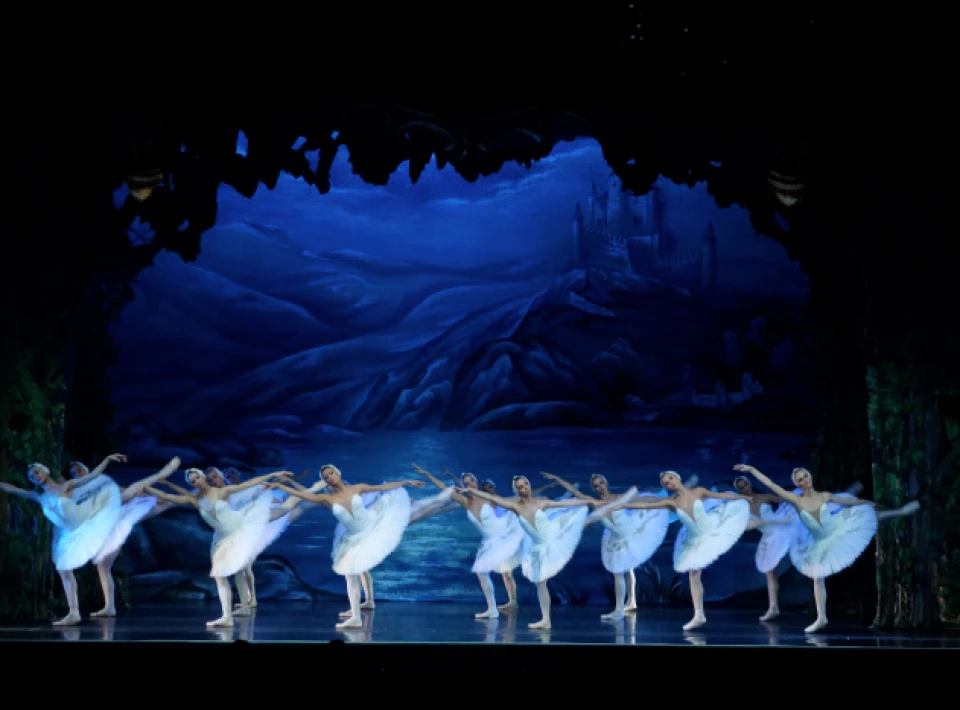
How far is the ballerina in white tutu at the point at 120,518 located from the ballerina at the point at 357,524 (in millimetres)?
1554

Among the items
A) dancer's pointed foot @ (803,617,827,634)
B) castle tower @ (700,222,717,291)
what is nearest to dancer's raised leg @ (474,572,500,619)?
dancer's pointed foot @ (803,617,827,634)

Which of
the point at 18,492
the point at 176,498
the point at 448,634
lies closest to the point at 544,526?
the point at 448,634

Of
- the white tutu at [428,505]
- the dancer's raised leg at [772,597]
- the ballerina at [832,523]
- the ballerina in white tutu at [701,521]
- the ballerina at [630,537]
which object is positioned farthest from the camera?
the dancer's raised leg at [772,597]

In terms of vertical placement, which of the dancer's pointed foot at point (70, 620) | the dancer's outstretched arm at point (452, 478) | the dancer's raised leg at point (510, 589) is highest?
the dancer's outstretched arm at point (452, 478)

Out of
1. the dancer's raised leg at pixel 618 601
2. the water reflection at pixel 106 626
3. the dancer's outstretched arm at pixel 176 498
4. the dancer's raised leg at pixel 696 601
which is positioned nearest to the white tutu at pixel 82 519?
the dancer's outstretched arm at pixel 176 498

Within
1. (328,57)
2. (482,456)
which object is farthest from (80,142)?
(482,456)

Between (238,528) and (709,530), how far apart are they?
429cm

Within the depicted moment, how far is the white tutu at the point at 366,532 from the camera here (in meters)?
11.5

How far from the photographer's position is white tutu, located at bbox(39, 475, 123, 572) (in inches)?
485

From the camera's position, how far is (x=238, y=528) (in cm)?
1201

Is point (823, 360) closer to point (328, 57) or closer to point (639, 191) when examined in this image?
point (639, 191)

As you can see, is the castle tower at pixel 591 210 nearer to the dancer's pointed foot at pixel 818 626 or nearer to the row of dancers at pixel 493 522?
the row of dancers at pixel 493 522

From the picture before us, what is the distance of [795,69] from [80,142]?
6672mm

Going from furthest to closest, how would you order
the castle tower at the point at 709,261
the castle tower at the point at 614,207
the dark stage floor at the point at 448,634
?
1. the castle tower at the point at 614,207
2. the castle tower at the point at 709,261
3. the dark stage floor at the point at 448,634
